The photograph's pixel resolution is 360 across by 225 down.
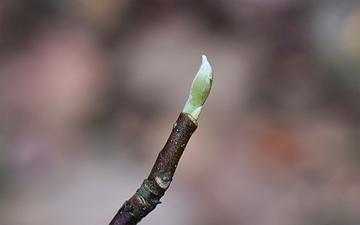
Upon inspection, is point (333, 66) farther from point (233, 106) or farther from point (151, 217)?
point (151, 217)

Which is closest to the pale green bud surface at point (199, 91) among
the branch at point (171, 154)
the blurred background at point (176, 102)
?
the branch at point (171, 154)

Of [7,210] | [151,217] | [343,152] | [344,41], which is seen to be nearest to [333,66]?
[344,41]

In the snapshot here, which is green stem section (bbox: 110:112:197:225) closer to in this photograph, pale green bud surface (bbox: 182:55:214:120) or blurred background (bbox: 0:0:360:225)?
pale green bud surface (bbox: 182:55:214:120)

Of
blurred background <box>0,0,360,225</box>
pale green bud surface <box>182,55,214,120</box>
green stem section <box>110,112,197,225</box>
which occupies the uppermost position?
blurred background <box>0,0,360,225</box>

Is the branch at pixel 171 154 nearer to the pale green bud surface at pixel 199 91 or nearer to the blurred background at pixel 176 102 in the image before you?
the pale green bud surface at pixel 199 91

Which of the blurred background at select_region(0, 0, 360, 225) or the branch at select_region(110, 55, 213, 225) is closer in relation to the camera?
the branch at select_region(110, 55, 213, 225)

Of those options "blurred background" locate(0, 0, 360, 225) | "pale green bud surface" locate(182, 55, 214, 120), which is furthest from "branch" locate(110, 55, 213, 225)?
"blurred background" locate(0, 0, 360, 225)

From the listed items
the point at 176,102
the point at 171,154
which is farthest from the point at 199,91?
the point at 176,102

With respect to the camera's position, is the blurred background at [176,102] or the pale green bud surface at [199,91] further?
the blurred background at [176,102]
